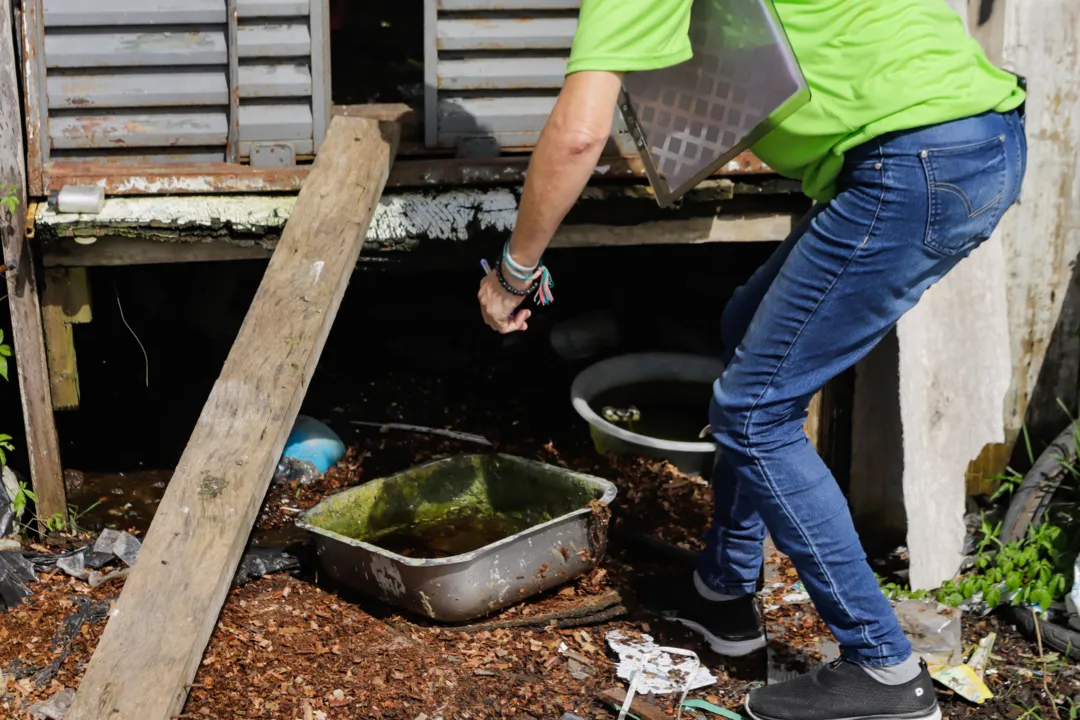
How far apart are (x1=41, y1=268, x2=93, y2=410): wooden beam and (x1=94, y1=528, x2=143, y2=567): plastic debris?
2.05 feet

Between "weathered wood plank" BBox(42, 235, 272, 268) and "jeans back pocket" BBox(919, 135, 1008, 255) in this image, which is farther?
"weathered wood plank" BBox(42, 235, 272, 268)

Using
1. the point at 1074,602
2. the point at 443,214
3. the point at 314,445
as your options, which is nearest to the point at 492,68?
the point at 443,214

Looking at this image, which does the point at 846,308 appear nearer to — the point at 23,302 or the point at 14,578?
the point at 14,578

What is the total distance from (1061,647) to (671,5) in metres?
2.45

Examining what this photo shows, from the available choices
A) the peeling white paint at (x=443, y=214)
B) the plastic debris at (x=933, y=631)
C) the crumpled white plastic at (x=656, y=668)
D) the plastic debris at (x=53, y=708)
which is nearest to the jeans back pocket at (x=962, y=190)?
the plastic debris at (x=933, y=631)

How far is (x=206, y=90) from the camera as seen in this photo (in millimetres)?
3947

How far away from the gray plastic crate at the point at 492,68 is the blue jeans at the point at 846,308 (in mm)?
1546

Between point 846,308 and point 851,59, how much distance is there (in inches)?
22.2

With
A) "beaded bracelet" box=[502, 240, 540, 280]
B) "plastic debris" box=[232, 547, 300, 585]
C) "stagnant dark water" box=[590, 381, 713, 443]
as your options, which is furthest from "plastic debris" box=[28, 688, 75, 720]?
"stagnant dark water" box=[590, 381, 713, 443]

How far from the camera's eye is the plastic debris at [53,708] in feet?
9.23

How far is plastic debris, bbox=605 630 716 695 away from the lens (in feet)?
10.3

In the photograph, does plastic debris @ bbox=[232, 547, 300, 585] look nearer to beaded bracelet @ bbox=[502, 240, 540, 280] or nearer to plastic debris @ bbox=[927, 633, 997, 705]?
beaded bracelet @ bbox=[502, 240, 540, 280]

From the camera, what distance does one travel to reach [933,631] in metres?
3.34

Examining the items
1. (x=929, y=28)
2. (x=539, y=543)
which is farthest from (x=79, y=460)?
(x=929, y=28)
